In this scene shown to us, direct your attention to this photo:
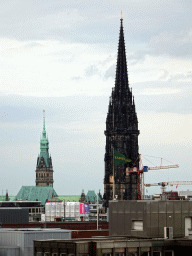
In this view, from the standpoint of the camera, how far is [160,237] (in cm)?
5016

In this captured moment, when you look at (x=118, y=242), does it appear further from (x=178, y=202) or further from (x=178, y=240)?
(x=178, y=202)

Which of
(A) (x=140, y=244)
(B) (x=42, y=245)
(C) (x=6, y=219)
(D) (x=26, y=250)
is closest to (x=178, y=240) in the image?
(A) (x=140, y=244)

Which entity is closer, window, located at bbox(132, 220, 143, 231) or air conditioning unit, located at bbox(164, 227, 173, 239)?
air conditioning unit, located at bbox(164, 227, 173, 239)

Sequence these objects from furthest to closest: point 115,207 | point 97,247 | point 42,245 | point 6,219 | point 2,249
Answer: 1. point 6,219
2. point 2,249
3. point 115,207
4. point 42,245
5. point 97,247

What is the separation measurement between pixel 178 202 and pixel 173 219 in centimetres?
128

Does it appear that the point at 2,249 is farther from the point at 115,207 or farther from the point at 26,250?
the point at 115,207

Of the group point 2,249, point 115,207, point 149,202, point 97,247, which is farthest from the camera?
point 2,249

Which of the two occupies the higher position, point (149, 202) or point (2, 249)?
point (149, 202)

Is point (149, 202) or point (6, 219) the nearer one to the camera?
point (149, 202)

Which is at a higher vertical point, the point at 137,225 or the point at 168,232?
the point at 137,225

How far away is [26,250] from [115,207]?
75.2ft

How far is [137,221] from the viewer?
2029 inches

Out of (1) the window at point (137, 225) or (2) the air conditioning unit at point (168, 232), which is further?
(1) the window at point (137, 225)

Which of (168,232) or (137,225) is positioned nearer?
(168,232)
